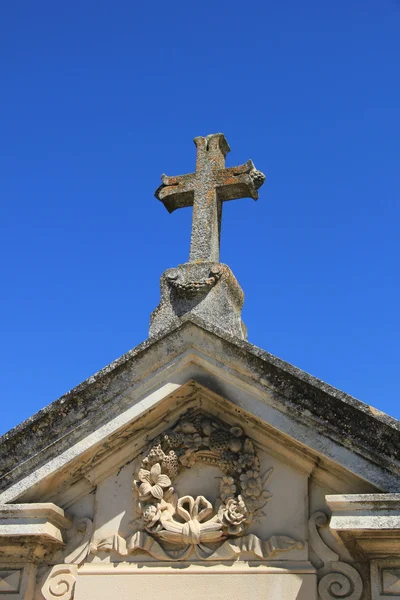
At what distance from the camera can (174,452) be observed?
6535 mm

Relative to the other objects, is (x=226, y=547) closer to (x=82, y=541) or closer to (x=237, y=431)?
(x=237, y=431)

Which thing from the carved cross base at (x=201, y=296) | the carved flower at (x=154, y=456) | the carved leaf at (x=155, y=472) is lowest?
the carved leaf at (x=155, y=472)

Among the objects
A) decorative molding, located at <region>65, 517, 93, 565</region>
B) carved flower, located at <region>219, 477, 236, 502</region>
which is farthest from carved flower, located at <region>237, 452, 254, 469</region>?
decorative molding, located at <region>65, 517, 93, 565</region>

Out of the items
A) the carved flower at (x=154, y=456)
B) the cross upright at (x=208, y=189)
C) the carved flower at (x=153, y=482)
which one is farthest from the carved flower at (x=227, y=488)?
the cross upright at (x=208, y=189)

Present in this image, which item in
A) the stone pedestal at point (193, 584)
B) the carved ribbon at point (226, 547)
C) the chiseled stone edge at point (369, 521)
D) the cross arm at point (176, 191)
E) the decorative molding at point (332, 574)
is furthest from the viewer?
the cross arm at point (176, 191)

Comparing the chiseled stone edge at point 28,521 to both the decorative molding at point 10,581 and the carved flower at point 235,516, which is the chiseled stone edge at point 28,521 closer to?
the decorative molding at point 10,581

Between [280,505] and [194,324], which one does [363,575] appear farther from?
[194,324]

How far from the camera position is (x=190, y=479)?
6.55 meters

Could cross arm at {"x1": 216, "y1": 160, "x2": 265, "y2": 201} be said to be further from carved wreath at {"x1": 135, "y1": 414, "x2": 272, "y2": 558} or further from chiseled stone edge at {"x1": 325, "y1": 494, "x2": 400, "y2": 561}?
chiseled stone edge at {"x1": 325, "y1": 494, "x2": 400, "y2": 561}

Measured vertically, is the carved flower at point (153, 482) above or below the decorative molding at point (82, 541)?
above

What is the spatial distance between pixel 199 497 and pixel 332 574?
1170 millimetres

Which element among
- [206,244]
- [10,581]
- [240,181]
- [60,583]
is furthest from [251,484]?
[240,181]

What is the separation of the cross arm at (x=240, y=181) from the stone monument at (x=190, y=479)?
195cm

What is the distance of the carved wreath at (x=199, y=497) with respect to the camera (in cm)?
620
